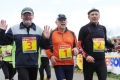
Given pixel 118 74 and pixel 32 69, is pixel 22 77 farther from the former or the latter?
pixel 118 74

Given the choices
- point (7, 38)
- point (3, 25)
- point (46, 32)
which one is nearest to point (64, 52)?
point (46, 32)

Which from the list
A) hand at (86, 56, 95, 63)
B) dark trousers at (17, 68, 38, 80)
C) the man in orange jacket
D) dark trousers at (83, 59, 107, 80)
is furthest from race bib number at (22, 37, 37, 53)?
dark trousers at (83, 59, 107, 80)

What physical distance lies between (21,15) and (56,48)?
1180 mm

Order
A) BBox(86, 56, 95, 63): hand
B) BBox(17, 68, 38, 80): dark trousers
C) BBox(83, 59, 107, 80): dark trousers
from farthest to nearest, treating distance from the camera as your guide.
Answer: BBox(83, 59, 107, 80): dark trousers
BBox(86, 56, 95, 63): hand
BBox(17, 68, 38, 80): dark trousers

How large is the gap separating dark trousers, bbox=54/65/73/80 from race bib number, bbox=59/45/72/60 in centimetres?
21

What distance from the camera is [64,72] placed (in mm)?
7277

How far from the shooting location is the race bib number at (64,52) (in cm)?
723

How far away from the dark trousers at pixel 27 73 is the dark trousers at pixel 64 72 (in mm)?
746

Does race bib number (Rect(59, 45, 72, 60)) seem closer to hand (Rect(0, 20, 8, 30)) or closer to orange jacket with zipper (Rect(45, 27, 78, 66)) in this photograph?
orange jacket with zipper (Rect(45, 27, 78, 66))

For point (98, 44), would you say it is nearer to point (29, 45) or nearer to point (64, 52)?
point (64, 52)

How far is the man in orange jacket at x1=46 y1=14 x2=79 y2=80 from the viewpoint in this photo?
722 centimetres

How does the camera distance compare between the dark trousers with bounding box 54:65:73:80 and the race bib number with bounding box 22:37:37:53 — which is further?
the dark trousers with bounding box 54:65:73:80

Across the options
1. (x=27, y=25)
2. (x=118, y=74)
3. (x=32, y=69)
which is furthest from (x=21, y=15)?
(x=118, y=74)

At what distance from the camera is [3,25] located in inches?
251
